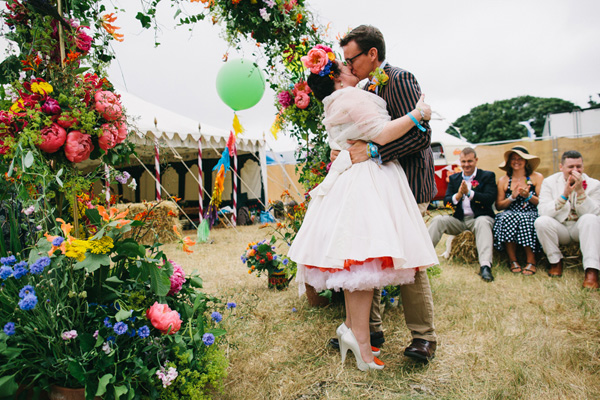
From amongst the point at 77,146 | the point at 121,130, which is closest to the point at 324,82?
the point at 121,130

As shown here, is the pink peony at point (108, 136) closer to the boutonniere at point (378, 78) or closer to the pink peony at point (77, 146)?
the pink peony at point (77, 146)

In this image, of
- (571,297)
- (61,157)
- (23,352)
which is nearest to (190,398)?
(23,352)

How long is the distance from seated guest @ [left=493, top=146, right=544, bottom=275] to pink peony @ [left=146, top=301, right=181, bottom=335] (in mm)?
3254

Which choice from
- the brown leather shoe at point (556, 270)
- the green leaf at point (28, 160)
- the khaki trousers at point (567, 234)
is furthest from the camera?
the brown leather shoe at point (556, 270)

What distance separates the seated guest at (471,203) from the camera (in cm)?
366

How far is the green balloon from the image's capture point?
5.73 m

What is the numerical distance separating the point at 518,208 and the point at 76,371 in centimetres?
386

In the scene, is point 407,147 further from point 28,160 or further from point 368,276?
point 28,160

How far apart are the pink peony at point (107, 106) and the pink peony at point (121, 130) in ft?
0.12

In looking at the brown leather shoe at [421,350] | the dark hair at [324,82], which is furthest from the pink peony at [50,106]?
the brown leather shoe at [421,350]

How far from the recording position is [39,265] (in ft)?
3.81

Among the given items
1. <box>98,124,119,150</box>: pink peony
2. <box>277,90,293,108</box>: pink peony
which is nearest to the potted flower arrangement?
<box>277,90,293,108</box>: pink peony

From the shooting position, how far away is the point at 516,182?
3734 mm

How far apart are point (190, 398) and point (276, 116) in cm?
192
